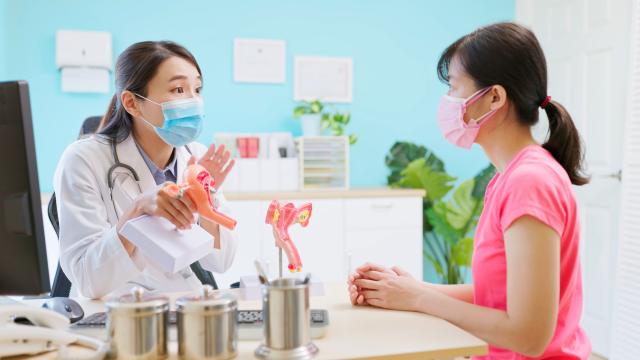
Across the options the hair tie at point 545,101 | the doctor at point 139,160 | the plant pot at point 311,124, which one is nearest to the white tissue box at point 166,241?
Result: the doctor at point 139,160

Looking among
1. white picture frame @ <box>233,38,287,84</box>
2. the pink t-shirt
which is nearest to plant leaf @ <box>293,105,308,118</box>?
white picture frame @ <box>233,38,287,84</box>

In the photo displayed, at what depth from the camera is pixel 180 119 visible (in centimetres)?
164

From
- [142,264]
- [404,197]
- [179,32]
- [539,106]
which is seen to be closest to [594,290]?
[404,197]

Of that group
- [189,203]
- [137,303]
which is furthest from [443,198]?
[137,303]

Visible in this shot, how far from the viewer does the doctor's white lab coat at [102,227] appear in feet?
4.42

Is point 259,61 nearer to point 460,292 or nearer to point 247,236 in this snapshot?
point 247,236

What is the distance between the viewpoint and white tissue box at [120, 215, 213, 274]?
109 cm

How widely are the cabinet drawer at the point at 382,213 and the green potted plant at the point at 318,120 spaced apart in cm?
45

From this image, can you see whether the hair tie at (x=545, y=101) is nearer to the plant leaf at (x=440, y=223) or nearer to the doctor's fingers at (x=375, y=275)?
the doctor's fingers at (x=375, y=275)

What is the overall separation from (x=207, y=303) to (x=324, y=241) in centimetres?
250

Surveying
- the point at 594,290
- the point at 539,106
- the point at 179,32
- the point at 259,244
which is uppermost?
the point at 179,32

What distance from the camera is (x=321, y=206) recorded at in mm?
3373

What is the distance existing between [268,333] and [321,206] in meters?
2.43

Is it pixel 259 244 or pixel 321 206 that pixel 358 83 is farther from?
pixel 259 244
